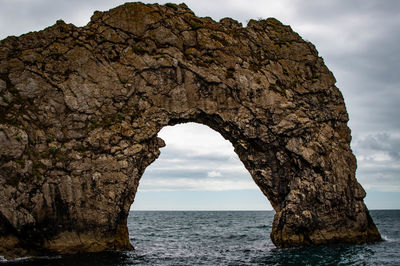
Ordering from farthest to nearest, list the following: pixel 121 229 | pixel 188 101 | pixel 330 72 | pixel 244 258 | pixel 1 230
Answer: pixel 330 72, pixel 188 101, pixel 121 229, pixel 244 258, pixel 1 230

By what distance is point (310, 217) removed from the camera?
29562 millimetres

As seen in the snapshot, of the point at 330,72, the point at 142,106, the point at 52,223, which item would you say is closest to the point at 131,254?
the point at 52,223

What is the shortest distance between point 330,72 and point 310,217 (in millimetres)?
15006

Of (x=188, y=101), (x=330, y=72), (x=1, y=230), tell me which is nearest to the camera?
(x=1, y=230)

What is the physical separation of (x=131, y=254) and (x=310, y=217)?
14.9 m

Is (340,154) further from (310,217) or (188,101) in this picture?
(188,101)

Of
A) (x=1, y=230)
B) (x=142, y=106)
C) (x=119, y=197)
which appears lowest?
(x=1, y=230)

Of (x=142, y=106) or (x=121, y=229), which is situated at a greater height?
(x=142, y=106)

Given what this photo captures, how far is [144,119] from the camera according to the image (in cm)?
2981

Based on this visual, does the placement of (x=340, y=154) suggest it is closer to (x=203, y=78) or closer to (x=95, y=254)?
(x=203, y=78)

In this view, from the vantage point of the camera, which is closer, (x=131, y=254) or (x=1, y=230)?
(x=1, y=230)

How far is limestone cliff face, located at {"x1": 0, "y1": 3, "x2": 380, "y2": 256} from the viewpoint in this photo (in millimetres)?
25984

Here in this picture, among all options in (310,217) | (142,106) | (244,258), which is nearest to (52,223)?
(142,106)

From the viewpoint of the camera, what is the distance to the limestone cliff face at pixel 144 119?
1023 inches
